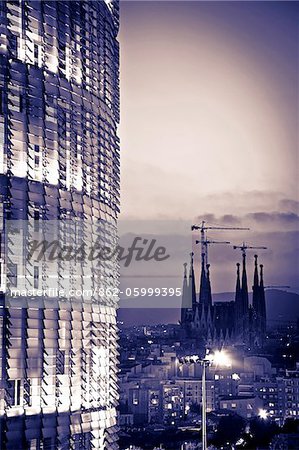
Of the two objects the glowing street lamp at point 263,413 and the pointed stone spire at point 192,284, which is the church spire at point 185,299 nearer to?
the pointed stone spire at point 192,284

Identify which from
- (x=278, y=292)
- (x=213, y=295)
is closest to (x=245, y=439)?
(x=213, y=295)

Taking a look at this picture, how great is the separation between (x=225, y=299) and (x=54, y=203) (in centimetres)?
9064

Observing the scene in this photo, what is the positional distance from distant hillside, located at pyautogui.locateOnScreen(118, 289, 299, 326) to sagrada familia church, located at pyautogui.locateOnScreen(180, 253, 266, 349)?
2255mm

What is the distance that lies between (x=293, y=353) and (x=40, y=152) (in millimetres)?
81096

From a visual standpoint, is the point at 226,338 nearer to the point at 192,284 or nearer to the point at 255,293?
the point at 192,284

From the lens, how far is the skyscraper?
23500 millimetres

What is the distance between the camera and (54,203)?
25281 millimetres

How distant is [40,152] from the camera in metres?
24.6

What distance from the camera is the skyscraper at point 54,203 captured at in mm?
23500

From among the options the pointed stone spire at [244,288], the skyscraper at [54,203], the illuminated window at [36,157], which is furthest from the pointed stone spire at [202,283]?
the illuminated window at [36,157]

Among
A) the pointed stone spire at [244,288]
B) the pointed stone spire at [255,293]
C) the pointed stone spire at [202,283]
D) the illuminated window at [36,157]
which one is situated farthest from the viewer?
the pointed stone spire at [255,293]

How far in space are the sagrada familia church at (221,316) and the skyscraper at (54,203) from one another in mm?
72311

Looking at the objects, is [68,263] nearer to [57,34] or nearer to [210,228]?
[57,34]

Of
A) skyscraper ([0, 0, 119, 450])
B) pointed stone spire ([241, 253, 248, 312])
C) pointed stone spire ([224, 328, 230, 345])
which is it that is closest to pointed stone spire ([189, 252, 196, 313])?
pointed stone spire ([224, 328, 230, 345])
